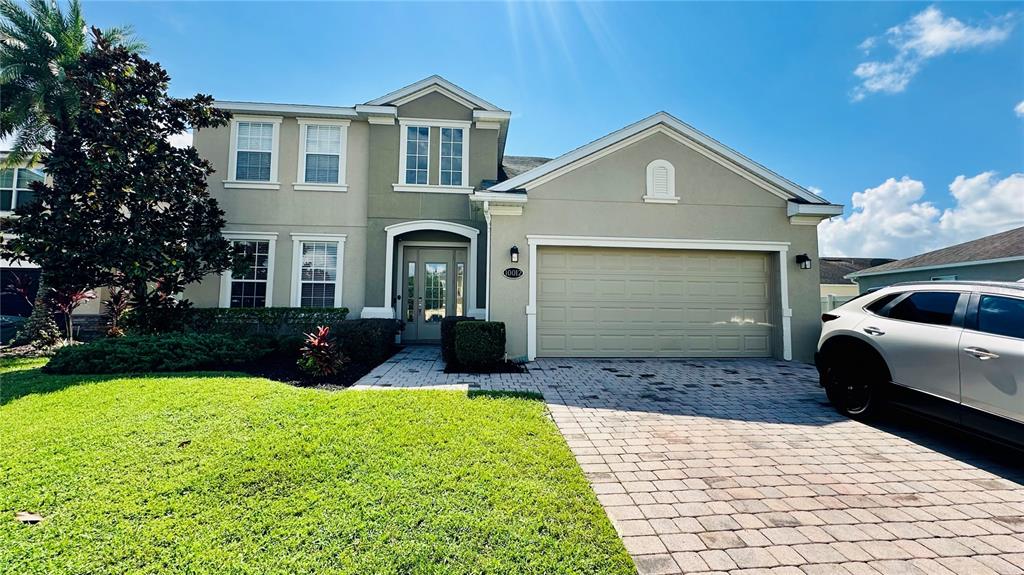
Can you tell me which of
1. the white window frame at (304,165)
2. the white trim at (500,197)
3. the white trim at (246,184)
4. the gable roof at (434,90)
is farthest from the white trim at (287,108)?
the white trim at (500,197)

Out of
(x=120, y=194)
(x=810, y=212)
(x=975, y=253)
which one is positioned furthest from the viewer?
(x=975, y=253)

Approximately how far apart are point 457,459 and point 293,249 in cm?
915

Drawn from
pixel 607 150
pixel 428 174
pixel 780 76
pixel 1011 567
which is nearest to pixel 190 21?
pixel 428 174

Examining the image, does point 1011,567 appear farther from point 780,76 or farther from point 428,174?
point 780,76

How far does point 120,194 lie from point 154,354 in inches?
157

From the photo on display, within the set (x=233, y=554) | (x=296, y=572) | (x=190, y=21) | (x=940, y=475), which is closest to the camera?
(x=296, y=572)

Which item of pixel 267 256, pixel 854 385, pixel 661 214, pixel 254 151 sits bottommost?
pixel 854 385

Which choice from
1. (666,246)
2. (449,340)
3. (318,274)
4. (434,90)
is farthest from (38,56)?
(666,246)

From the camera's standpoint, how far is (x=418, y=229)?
10297 millimetres

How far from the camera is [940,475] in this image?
10.5 feet

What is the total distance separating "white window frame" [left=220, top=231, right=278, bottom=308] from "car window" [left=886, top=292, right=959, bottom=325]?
12257 mm

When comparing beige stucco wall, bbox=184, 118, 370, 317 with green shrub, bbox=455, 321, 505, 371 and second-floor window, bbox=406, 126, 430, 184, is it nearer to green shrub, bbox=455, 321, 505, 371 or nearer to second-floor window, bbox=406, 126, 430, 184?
second-floor window, bbox=406, 126, 430, 184

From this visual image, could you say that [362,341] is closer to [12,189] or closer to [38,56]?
[38,56]

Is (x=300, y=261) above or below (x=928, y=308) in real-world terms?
above
